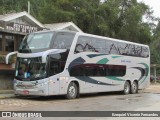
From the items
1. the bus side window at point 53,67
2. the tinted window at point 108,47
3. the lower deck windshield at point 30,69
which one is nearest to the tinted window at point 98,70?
the tinted window at point 108,47

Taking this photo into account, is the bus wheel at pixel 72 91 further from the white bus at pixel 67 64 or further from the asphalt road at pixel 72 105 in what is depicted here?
the asphalt road at pixel 72 105

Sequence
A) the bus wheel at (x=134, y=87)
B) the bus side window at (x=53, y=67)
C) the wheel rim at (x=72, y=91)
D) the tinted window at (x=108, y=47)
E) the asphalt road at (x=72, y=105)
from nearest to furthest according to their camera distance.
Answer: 1. the asphalt road at (x=72, y=105)
2. the bus side window at (x=53, y=67)
3. the wheel rim at (x=72, y=91)
4. the tinted window at (x=108, y=47)
5. the bus wheel at (x=134, y=87)

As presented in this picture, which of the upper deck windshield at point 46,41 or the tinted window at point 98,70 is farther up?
the upper deck windshield at point 46,41

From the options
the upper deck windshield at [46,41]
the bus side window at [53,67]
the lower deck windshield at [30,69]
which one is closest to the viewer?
the lower deck windshield at [30,69]

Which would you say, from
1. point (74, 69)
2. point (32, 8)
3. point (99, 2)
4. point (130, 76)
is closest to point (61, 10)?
point (99, 2)

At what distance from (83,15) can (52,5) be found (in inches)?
149

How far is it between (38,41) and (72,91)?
3.54 meters

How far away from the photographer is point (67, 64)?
21078 millimetres

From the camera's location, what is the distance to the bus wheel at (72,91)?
2137cm

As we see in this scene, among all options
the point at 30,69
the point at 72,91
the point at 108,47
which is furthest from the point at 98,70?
the point at 30,69

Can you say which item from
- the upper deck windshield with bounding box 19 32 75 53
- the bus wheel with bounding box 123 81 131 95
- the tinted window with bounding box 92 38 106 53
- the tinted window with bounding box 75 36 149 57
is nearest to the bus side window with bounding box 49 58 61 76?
the upper deck windshield with bounding box 19 32 75 53

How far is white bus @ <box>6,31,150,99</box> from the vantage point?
787 inches

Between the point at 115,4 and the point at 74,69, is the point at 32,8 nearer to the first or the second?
the point at 115,4

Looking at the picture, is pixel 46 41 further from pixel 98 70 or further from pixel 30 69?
pixel 98 70
